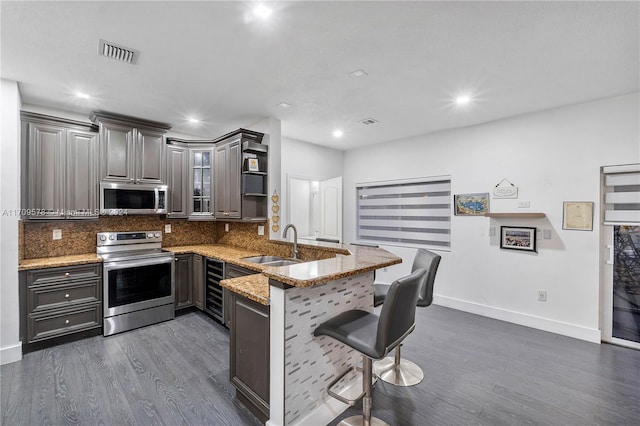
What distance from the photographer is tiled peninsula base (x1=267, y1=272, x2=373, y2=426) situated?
69.7 inches

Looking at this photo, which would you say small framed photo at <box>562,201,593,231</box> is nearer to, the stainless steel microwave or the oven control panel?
the stainless steel microwave

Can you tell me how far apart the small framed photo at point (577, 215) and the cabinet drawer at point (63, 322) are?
5639mm

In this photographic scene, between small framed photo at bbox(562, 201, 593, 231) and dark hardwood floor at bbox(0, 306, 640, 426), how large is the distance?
133 centimetres

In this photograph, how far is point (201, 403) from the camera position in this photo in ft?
7.16

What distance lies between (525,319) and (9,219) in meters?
5.89

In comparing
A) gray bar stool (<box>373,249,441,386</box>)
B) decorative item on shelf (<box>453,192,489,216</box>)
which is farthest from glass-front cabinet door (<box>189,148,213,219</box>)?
decorative item on shelf (<box>453,192,489,216</box>)

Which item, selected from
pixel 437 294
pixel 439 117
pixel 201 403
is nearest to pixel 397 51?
pixel 439 117

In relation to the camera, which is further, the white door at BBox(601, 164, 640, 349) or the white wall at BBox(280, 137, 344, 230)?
the white wall at BBox(280, 137, 344, 230)

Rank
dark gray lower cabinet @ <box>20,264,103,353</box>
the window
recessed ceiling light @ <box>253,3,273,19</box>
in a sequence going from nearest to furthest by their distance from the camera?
1. recessed ceiling light @ <box>253,3,273,19</box>
2. dark gray lower cabinet @ <box>20,264,103,353</box>
3. the window

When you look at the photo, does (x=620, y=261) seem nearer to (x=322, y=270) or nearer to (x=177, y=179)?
(x=322, y=270)

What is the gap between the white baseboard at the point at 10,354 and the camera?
270 centimetres

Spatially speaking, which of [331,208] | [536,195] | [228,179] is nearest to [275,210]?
[228,179]

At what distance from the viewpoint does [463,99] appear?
10.6 ft

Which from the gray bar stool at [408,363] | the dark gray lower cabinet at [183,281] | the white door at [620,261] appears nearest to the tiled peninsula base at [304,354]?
the gray bar stool at [408,363]
